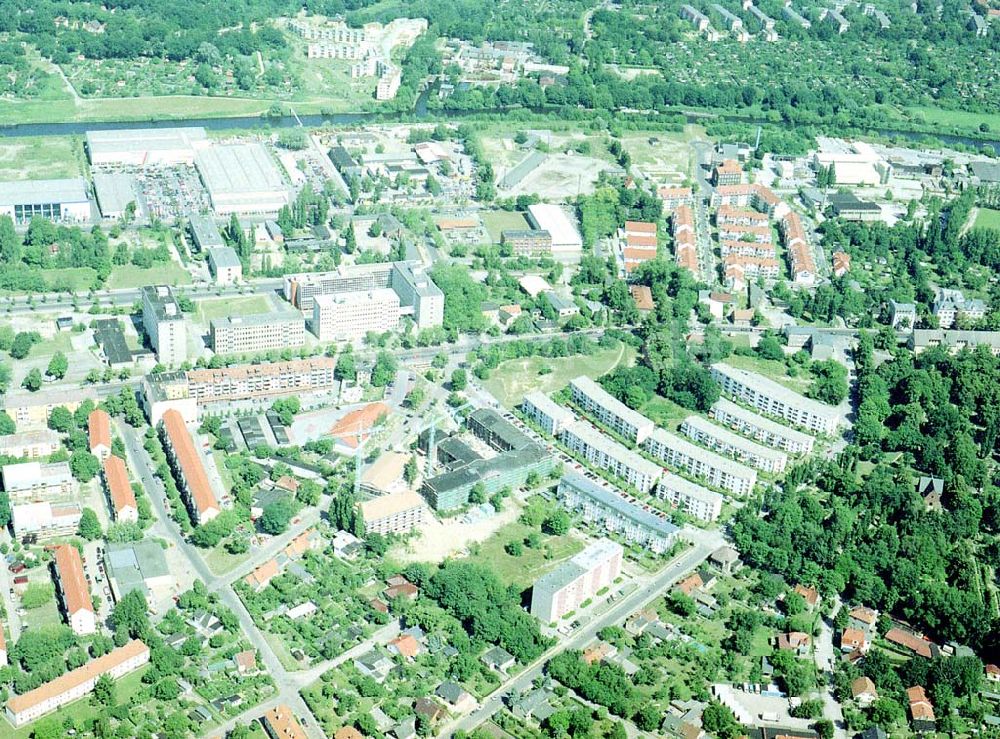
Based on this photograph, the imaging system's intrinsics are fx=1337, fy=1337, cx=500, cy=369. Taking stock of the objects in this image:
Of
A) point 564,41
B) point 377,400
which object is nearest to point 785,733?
point 377,400

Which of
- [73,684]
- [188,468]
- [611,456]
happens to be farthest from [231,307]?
[73,684]

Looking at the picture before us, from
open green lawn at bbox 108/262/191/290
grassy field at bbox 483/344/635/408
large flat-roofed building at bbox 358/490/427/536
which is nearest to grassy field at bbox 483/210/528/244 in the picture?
grassy field at bbox 483/344/635/408

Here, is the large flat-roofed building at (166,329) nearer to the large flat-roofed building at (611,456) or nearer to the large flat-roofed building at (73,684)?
the large flat-roofed building at (611,456)

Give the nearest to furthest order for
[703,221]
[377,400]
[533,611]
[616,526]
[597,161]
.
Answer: [533,611] → [616,526] → [377,400] → [703,221] → [597,161]

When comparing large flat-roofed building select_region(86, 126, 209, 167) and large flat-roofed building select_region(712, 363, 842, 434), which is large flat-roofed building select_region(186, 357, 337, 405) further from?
large flat-roofed building select_region(86, 126, 209, 167)

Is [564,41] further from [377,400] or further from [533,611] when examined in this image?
[533,611]

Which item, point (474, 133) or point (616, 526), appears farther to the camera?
point (474, 133)

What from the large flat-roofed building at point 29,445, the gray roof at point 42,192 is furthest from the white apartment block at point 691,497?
the gray roof at point 42,192

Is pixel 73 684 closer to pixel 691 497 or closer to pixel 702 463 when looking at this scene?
pixel 691 497
